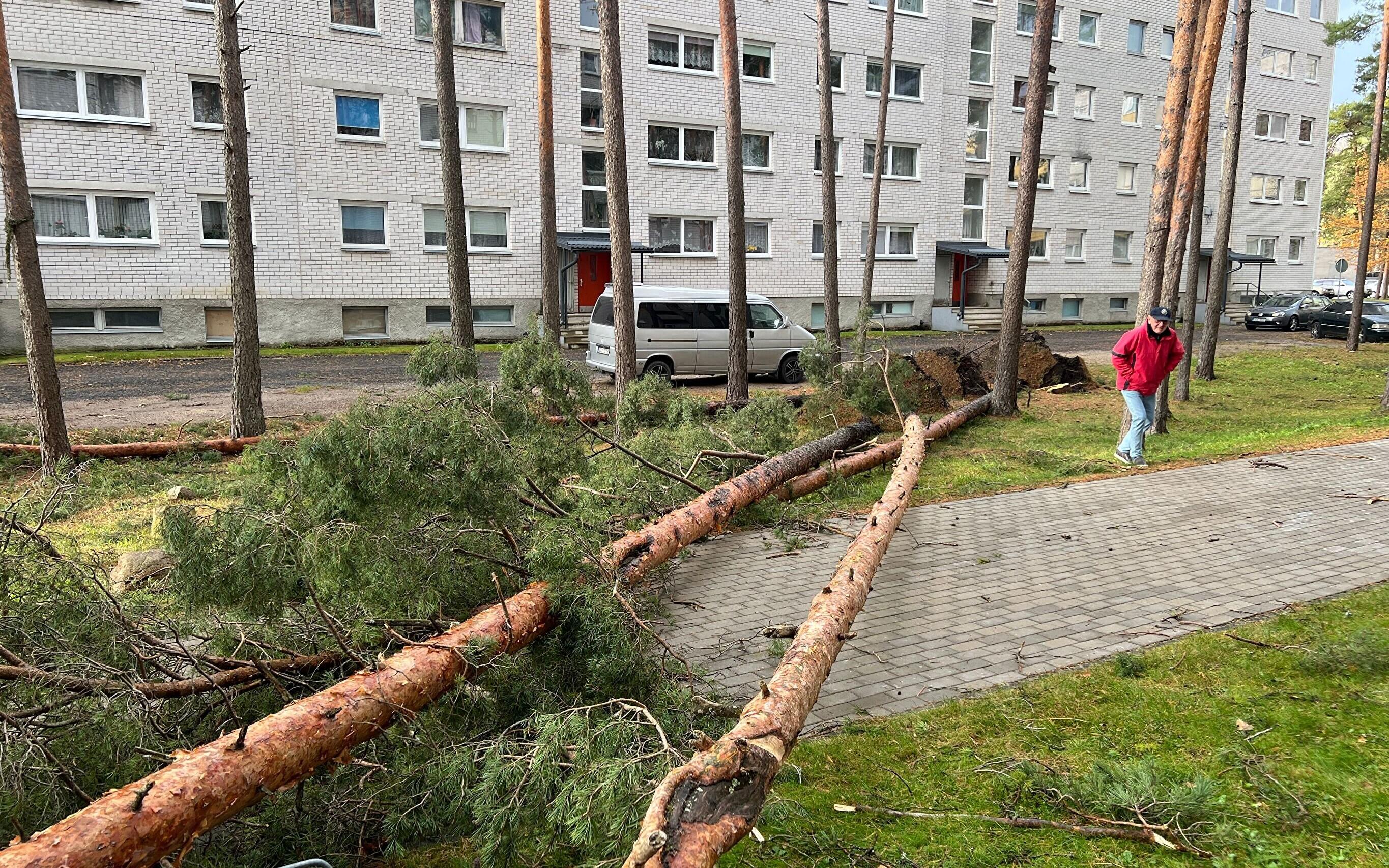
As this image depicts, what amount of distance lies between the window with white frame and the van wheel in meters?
20.8

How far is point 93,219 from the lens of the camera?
2341 cm

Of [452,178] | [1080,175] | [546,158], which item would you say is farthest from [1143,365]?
[1080,175]

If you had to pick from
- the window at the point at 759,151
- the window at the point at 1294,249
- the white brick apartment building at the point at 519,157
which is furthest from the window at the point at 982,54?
the window at the point at 1294,249

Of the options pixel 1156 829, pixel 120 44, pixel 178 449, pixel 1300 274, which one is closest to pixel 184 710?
pixel 1156 829

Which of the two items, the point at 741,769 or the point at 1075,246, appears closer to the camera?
the point at 741,769

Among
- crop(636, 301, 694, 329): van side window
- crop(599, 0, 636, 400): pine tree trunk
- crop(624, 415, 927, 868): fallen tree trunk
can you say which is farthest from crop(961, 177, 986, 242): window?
crop(624, 415, 927, 868): fallen tree trunk

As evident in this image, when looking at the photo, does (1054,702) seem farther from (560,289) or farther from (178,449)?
(560,289)

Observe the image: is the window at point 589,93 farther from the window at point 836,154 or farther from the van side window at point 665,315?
the van side window at point 665,315

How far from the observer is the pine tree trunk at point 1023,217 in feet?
42.8

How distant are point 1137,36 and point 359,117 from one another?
32635 millimetres

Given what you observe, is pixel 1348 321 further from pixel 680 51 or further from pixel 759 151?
pixel 680 51

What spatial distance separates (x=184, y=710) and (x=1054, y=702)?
395cm

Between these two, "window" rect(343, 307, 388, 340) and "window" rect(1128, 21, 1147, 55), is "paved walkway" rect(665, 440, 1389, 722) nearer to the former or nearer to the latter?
"window" rect(343, 307, 388, 340)

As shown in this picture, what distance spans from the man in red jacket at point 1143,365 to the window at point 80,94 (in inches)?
939
